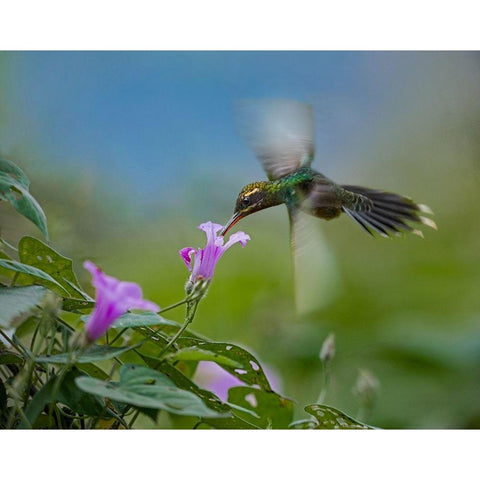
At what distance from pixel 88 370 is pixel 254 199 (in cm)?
62

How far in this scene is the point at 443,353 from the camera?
1445mm

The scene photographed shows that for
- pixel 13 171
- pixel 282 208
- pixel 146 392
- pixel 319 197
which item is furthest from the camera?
pixel 282 208

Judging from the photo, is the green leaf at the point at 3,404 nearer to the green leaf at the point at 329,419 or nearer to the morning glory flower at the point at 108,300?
the morning glory flower at the point at 108,300

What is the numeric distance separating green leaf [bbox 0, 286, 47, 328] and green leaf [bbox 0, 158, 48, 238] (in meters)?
0.05

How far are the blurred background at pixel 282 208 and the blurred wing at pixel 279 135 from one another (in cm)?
38

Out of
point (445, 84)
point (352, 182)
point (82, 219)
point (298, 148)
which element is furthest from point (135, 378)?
point (445, 84)

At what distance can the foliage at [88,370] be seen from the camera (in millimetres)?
323

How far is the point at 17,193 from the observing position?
422 millimetres

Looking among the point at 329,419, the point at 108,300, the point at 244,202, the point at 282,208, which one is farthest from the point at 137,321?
the point at 282,208

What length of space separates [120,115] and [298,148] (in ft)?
2.03

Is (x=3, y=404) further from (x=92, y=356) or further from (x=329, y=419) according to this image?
(x=329, y=419)

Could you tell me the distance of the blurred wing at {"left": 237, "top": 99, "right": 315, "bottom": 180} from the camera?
1046 mm

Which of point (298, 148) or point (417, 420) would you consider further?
point (417, 420)
